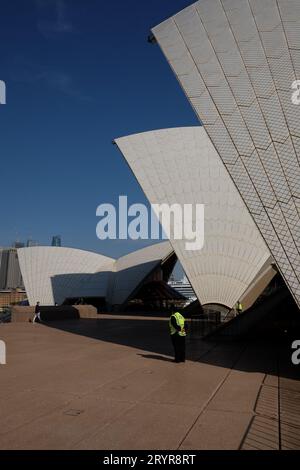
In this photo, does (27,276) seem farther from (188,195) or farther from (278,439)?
(278,439)

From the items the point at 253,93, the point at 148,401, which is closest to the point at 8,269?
the point at 253,93

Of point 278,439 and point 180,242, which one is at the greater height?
point 180,242

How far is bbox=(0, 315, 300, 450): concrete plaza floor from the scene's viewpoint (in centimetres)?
387

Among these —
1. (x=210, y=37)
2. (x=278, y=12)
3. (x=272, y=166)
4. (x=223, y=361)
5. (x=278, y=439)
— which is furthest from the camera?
(x=210, y=37)

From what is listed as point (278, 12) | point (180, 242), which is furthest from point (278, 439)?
point (180, 242)

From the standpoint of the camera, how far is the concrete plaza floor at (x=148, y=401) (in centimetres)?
387

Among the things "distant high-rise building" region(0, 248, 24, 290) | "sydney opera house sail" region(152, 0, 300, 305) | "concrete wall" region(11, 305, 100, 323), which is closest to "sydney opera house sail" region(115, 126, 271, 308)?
"concrete wall" region(11, 305, 100, 323)

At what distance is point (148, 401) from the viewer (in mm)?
5262

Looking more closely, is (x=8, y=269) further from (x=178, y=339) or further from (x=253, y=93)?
(x=253, y=93)

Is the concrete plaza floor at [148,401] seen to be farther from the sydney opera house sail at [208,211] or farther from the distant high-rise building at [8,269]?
the distant high-rise building at [8,269]

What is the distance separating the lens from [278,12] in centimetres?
933

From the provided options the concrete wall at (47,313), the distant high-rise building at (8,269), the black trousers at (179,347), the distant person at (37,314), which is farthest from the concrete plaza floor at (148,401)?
the distant high-rise building at (8,269)

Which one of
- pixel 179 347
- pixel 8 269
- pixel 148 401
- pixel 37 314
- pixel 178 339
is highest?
pixel 8 269
